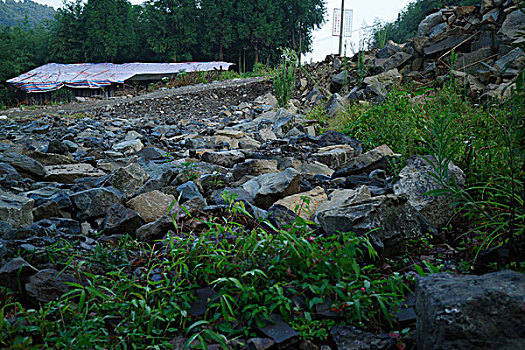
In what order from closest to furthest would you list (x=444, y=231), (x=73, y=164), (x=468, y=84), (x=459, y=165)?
(x=444, y=231), (x=459, y=165), (x=73, y=164), (x=468, y=84)

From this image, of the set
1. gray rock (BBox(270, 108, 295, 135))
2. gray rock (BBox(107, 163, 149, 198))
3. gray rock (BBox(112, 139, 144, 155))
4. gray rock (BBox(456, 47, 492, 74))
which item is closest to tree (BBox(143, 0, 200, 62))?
gray rock (BBox(270, 108, 295, 135))

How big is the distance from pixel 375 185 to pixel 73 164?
12.4 feet

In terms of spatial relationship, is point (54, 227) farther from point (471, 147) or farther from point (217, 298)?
point (471, 147)

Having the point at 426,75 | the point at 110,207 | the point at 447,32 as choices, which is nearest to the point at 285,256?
the point at 110,207

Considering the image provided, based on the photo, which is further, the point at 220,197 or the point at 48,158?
the point at 48,158

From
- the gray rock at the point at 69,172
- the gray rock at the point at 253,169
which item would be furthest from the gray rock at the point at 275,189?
the gray rock at the point at 69,172

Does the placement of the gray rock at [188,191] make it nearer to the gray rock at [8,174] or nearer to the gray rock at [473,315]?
the gray rock at [8,174]

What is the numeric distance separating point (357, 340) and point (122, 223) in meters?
1.81

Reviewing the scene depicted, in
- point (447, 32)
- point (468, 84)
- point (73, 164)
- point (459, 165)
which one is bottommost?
point (73, 164)

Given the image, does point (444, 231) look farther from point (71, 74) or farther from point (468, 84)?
point (71, 74)

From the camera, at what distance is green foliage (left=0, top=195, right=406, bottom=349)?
1.45m

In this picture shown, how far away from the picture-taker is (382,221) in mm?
1984

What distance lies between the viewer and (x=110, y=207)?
2.82 meters

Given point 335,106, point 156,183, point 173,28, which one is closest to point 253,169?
point 156,183
